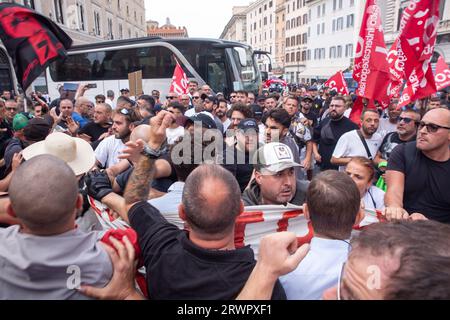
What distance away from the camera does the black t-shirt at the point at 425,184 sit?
2568 millimetres

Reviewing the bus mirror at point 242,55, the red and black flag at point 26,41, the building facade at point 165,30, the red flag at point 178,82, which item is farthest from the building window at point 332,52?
the building facade at point 165,30

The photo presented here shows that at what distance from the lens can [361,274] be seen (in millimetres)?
1048

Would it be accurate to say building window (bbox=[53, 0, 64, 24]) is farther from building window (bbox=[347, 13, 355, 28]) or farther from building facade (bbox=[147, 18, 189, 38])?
building facade (bbox=[147, 18, 189, 38])

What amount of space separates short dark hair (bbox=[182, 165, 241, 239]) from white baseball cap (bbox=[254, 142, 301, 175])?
111cm

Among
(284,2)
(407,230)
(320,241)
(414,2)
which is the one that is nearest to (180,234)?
(320,241)

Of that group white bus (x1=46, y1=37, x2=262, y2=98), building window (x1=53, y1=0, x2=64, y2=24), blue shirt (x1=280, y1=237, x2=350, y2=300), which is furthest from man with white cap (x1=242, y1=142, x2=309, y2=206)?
building window (x1=53, y1=0, x2=64, y2=24)

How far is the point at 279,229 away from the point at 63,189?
1592mm

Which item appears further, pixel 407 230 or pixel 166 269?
pixel 166 269

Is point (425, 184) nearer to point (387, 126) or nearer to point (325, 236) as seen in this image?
point (325, 236)

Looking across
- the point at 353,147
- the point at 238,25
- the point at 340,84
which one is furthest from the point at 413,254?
the point at 238,25

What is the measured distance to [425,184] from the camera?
2611 mm

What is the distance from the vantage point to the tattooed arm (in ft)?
6.54

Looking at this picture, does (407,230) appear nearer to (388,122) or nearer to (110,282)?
(110,282)

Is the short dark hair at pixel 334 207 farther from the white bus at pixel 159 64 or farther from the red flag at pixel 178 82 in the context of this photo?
the white bus at pixel 159 64
